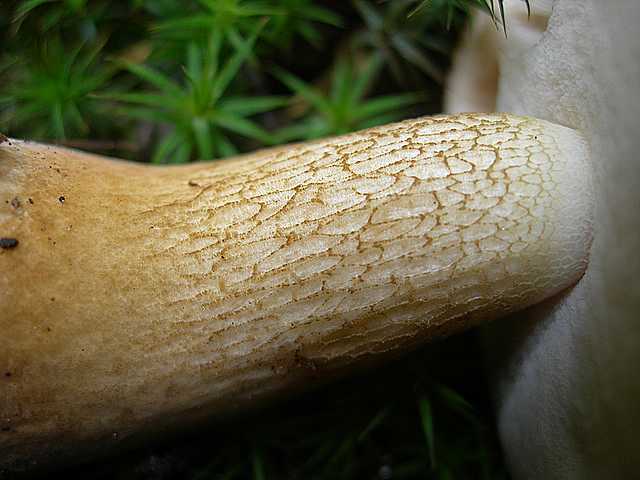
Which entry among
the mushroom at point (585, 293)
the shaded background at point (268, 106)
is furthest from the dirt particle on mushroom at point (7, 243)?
the mushroom at point (585, 293)

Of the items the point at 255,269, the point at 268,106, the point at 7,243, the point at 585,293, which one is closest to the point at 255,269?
the point at 255,269

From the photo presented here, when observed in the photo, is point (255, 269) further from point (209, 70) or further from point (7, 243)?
point (209, 70)

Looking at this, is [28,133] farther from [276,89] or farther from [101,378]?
[101,378]

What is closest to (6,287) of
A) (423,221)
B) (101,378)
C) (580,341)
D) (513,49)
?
(101,378)

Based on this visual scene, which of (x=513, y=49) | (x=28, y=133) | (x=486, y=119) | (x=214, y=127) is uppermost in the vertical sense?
(x=28, y=133)

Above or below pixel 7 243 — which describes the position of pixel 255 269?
below

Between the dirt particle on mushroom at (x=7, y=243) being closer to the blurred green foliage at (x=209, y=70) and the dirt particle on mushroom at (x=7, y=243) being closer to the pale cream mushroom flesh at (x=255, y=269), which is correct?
the pale cream mushroom flesh at (x=255, y=269)

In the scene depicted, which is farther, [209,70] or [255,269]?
[209,70]
